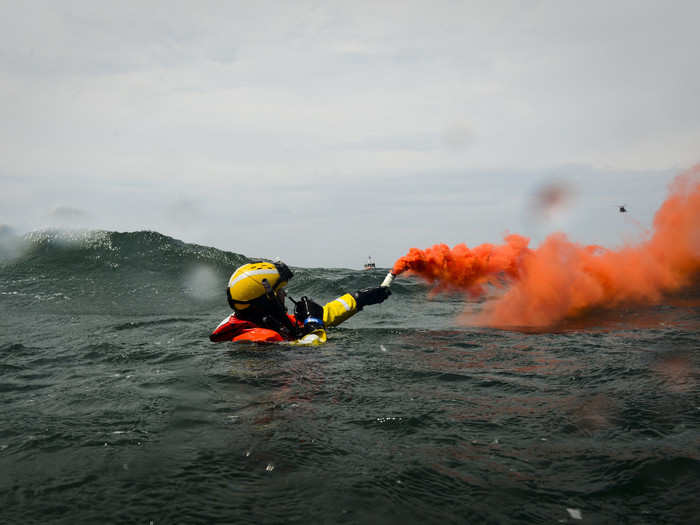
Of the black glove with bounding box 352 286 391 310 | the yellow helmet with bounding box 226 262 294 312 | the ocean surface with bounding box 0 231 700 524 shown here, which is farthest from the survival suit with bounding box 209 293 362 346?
the black glove with bounding box 352 286 391 310

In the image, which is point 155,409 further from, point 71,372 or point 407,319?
point 407,319

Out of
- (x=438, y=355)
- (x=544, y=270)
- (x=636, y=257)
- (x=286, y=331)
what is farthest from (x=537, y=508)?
(x=636, y=257)

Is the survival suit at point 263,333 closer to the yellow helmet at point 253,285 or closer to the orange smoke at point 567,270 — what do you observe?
the yellow helmet at point 253,285

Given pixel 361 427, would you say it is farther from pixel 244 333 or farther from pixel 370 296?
pixel 370 296

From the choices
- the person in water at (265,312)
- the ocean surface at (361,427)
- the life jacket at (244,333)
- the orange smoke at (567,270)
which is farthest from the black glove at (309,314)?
the orange smoke at (567,270)

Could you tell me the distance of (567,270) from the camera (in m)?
11.1

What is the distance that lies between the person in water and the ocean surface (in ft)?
1.21

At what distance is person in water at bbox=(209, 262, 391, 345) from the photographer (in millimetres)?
7914

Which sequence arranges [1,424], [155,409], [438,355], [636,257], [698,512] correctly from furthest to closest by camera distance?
[636,257] < [438,355] < [155,409] < [1,424] < [698,512]

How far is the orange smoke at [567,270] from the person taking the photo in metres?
10.6

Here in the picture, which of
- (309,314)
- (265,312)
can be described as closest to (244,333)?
(265,312)

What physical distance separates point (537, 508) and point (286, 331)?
5874 millimetres

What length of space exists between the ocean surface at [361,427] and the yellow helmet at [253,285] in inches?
32.5

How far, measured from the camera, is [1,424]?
468 cm
